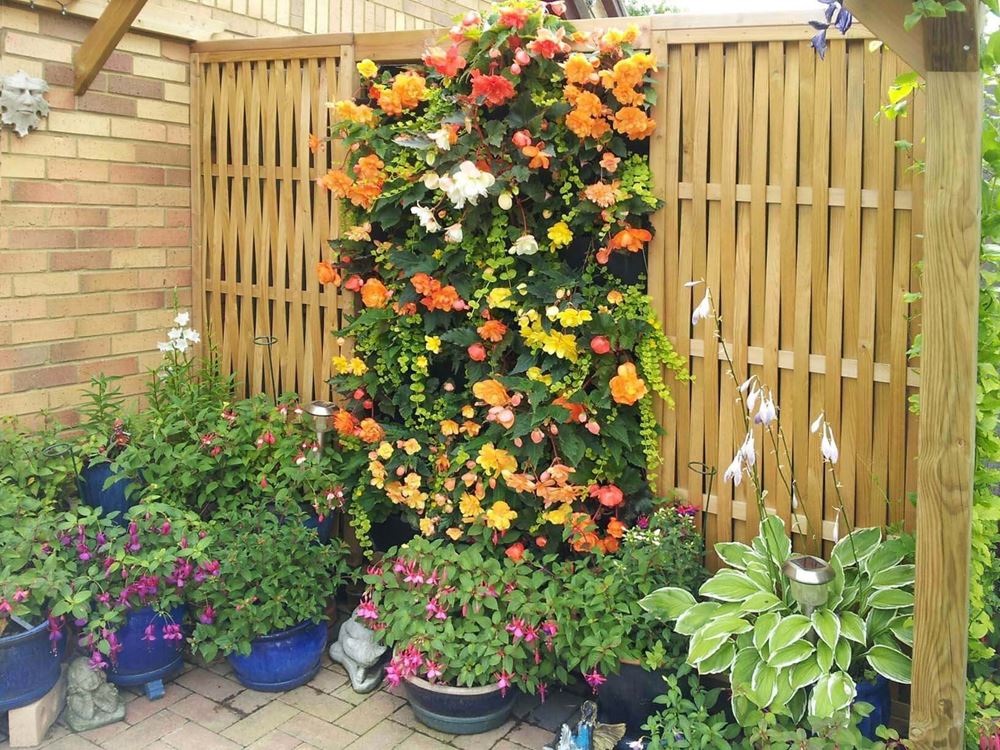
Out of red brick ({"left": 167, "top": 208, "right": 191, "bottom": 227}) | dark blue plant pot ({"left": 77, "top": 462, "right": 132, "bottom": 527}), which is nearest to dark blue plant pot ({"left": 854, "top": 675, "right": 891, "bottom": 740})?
dark blue plant pot ({"left": 77, "top": 462, "right": 132, "bottom": 527})

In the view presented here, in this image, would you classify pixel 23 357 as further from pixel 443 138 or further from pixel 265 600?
pixel 443 138

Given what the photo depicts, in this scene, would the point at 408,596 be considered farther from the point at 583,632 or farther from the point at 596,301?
the point at 596,301

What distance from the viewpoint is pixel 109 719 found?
3350 millimetres

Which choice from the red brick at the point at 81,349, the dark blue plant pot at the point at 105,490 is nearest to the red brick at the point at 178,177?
the red brick at the point at 81,349

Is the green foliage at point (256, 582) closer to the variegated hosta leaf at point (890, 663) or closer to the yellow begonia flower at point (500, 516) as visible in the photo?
the yellow begonia flower at point (500, 516)

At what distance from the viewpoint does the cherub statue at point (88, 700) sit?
3.32 meters

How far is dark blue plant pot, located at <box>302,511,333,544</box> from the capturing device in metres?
3.94

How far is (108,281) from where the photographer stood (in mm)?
4242

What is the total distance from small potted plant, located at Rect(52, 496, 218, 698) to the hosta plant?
162 centimetres

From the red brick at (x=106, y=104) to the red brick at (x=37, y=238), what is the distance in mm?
535

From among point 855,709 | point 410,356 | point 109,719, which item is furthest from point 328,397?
point 855,709

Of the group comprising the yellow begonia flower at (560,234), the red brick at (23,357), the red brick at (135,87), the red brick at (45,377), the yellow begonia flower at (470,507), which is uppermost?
the red brick at (135,87)

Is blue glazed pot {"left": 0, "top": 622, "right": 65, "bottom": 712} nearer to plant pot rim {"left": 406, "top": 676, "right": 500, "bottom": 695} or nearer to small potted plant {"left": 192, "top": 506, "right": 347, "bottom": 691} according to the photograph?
small potted plant {"left": 192, "top": 506, "right": 347, "bottom": 691}

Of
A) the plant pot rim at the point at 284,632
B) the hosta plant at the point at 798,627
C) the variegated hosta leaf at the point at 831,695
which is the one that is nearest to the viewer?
the variegated hosta leaf at the point at 831,695
